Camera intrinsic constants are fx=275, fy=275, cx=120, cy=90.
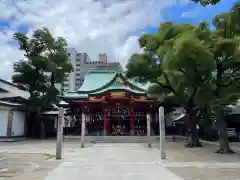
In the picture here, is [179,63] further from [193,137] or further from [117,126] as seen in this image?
[117,126]

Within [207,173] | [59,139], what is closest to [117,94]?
[59,139]

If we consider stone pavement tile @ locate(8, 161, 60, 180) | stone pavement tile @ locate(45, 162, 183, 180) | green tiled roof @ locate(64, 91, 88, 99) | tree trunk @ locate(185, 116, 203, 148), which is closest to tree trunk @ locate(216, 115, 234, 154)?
tree trunk @ locate(185, 116, 203, 148)

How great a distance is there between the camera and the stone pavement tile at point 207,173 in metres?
8.60

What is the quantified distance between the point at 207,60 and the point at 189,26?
5.43m


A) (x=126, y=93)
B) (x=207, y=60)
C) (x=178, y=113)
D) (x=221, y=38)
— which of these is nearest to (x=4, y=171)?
(x=207, y=60)

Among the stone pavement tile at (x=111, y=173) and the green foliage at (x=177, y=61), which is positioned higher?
the green foliage at (x=177, y=61)

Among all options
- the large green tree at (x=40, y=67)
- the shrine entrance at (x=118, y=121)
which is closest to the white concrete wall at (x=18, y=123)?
the large green tree at (x=40, y=67)

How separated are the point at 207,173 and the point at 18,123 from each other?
26256 mm

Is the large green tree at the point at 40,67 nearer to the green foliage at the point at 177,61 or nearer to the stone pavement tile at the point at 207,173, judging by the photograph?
the green foliage at the point at 177,61

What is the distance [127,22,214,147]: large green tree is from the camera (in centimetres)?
1476

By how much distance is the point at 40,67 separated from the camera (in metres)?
31.7

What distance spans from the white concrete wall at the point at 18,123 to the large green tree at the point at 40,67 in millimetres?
1033

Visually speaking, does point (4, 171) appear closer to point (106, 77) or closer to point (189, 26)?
→ point (189, 26)

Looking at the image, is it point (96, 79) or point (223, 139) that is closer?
point (223, 139)
